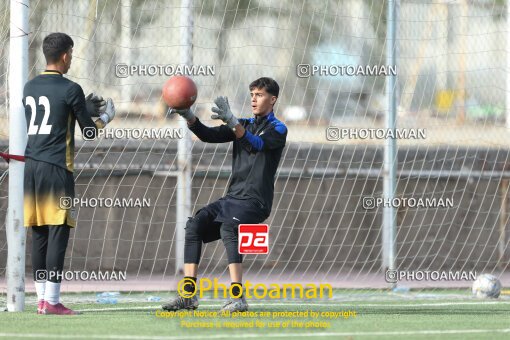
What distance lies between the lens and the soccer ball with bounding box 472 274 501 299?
992 cm

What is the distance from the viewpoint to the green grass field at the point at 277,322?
635cm

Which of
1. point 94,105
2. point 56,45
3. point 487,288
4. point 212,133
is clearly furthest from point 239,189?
point 487,288

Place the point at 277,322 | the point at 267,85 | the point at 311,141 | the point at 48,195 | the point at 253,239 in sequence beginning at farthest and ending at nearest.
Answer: the point at 311,141
the point at 267,85
the point at 253,239
the point at 48,195
the point at 277,322

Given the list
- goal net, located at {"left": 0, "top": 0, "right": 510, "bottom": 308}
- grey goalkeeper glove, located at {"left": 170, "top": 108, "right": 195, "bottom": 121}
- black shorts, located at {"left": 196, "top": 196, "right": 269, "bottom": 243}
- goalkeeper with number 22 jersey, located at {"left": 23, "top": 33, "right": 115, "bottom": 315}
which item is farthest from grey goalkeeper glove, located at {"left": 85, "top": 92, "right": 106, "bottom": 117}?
goal net, located at {"left": 0, "top": 0, "right": 510, "bottom": 308}

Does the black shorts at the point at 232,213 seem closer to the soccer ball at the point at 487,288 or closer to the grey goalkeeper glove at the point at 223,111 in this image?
the grey goalkeeper glove at the point at 223,111

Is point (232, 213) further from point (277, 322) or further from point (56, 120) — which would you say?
point (56, 120)

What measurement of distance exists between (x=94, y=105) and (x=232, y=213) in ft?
4.01

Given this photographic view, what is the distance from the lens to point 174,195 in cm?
1123

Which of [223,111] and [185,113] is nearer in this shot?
[223,111]

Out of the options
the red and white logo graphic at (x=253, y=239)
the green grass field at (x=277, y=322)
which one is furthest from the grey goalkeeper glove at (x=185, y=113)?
the green grass field at (x=277, y=322)

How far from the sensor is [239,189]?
7.95 meters

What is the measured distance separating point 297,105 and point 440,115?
1.83 m

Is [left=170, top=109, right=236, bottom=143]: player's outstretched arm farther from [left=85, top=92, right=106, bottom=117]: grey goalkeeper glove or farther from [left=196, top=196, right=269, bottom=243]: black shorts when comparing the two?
[left=85, top=92, right=106, bottom=117]: grey goalkeeper glove

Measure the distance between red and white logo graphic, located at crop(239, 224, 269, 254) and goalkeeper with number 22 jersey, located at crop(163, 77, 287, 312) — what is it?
0.14 ft
